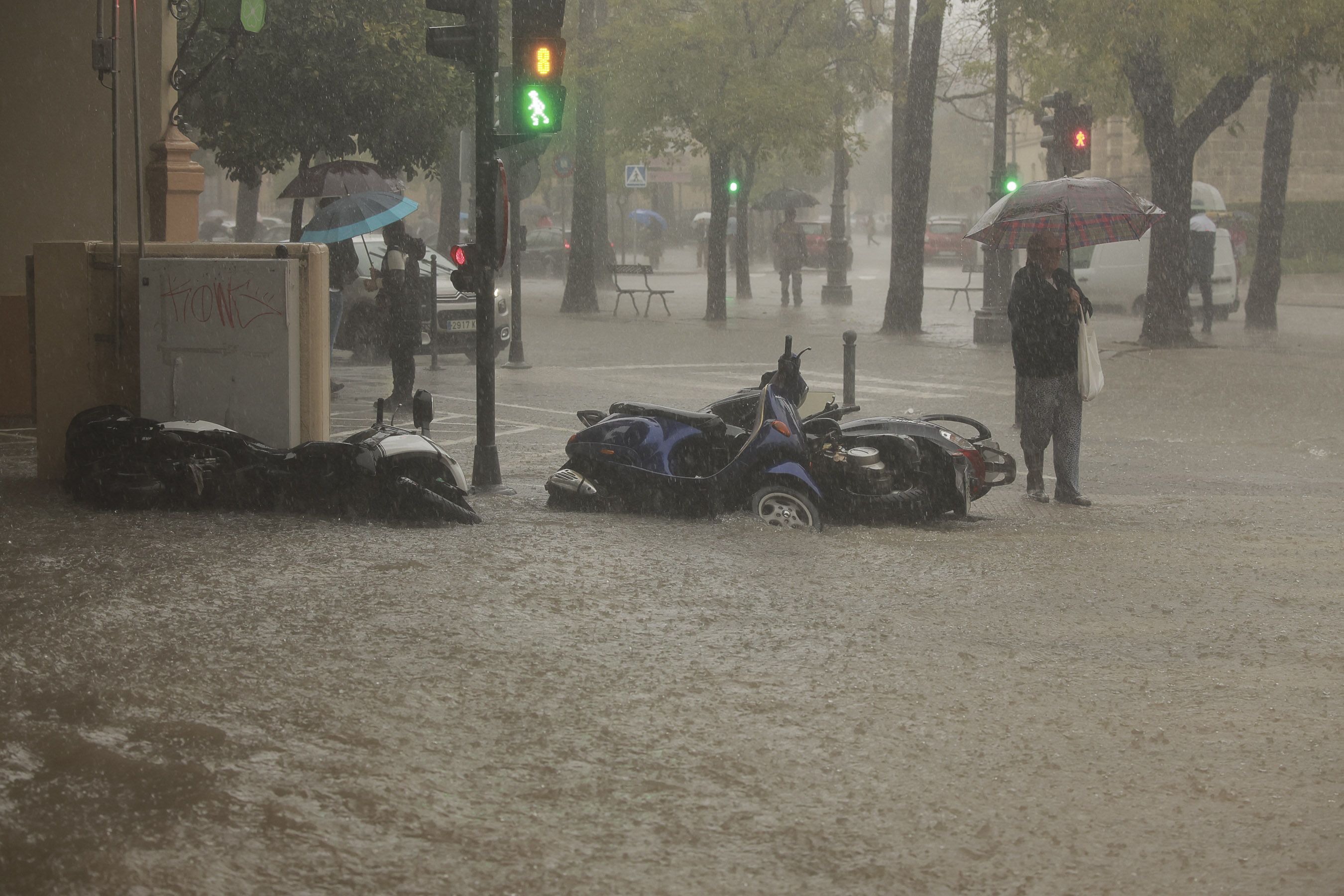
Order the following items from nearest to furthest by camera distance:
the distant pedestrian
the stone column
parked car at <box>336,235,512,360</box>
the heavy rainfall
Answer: the heavy rainfall → the stone column → parked car at <box>336,235,512,360</box> → the distant pedestrian

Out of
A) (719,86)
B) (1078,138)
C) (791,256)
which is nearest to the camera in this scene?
(1078,138)

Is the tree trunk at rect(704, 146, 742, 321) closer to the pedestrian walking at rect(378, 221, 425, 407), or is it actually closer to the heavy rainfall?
the heavy rainfall

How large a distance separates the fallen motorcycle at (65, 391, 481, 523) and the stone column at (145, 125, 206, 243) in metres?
5.64

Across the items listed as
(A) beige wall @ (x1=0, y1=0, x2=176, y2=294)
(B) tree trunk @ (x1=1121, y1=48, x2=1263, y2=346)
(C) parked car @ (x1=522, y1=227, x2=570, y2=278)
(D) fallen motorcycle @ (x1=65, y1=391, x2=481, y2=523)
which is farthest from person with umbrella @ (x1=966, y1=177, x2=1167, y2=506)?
(C) parked car @ (x1=522, y1=227, x2=570, y2=278)

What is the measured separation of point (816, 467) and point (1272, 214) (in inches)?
750

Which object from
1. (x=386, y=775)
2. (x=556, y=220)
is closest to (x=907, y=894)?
(x=386, y=775)

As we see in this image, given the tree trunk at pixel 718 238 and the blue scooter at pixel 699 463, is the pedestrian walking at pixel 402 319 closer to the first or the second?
the blue scooter at pixel 699 463

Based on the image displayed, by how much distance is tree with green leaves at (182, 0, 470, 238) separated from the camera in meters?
16.5

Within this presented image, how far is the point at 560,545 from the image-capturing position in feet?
25.4

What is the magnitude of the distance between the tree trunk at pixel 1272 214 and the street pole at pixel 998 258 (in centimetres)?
439

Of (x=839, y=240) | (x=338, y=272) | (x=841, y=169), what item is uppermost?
(x=841, y=169)

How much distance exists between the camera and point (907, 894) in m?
3.83

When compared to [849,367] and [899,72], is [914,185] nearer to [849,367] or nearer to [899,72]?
[899,72]

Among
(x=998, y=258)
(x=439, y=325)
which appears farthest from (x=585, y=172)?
(x=439, y=325)
